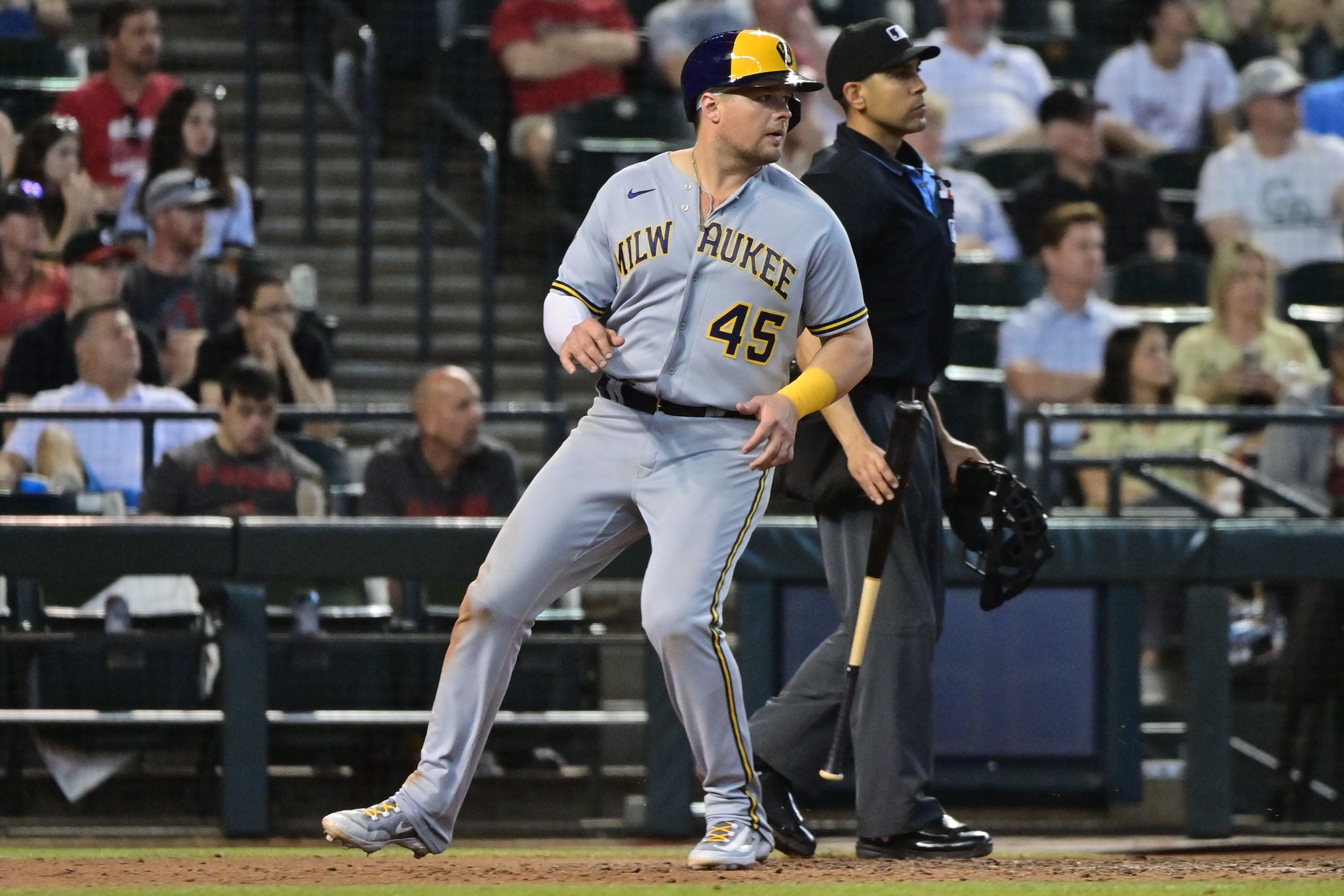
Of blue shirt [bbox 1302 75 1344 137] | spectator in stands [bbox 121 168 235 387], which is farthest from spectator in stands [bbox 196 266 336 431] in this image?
blue shirt [bbox 1302 75 1344 137]

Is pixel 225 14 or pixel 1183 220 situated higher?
pixel 225 14

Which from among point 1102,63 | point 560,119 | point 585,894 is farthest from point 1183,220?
point 585,894

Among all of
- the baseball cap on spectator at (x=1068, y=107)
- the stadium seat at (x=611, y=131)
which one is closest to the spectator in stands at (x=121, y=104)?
the stadium seat at (x=611, y=131)

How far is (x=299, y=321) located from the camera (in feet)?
25.7

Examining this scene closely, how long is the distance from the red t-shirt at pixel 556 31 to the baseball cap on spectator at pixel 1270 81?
2955 millimetres

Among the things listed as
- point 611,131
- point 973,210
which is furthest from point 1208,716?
point 611,131

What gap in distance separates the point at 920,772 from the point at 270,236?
18.3ft

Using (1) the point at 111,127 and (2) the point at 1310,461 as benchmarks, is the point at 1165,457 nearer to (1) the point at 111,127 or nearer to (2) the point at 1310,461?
(2) the point at 1310,461

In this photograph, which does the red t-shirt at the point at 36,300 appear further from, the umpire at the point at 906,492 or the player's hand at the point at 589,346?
the player's hand at the point at 589,346

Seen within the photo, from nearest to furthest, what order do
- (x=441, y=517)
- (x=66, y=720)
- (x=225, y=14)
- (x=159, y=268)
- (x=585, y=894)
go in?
(x=585, y=894) → (x=66, y=720) → (x=441, y=517) → (x=159, y=268) → (x=225, y=14)

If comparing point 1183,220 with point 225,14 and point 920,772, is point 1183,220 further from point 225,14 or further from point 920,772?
Answer: point 920,772

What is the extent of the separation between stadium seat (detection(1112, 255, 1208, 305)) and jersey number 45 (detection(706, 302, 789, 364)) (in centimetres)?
499

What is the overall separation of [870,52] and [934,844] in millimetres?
1760

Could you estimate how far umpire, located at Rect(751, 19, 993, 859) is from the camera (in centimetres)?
449
